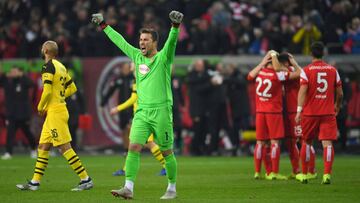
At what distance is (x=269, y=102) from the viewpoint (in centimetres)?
1947

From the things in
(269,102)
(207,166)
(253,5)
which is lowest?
(207,166)

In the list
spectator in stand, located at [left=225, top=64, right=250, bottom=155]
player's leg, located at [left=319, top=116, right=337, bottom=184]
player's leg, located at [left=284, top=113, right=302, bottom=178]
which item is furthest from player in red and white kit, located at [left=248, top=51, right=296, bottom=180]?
spectator in stand, located at [left=225, top=64, right=250, bottom=155]

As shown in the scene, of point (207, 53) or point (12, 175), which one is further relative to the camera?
point (207, 53)

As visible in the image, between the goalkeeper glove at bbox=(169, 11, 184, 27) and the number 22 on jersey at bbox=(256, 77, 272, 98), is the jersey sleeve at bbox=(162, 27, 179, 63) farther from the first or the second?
the number 22 on jersey at bbox=(256, 77, 272, 98)

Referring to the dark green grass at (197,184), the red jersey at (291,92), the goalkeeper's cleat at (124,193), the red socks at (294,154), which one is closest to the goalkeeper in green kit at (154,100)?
the goalkeeper's cleat at (124,193)

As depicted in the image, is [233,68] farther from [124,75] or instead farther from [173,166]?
[173,166]

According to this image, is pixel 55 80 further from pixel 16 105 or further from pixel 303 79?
pixel 16 105

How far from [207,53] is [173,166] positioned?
17.6 metres

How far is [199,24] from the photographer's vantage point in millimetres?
32031

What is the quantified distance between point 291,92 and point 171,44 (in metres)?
5.85

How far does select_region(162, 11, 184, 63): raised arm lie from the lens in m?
14.0

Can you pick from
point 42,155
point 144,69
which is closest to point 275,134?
point 42,155

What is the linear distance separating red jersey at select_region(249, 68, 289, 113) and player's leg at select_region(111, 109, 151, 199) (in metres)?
5.17

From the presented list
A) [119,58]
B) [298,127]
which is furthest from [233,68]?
[298,127]
